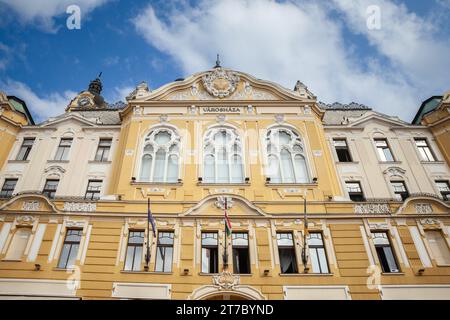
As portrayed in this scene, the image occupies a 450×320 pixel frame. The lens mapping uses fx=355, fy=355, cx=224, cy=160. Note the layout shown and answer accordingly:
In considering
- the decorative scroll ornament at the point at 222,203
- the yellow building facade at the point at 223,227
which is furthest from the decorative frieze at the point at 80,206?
the decorative scroll ornament at the point at 222,203

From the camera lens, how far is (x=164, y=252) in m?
17.9

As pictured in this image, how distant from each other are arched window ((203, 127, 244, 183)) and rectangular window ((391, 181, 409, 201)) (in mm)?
9259

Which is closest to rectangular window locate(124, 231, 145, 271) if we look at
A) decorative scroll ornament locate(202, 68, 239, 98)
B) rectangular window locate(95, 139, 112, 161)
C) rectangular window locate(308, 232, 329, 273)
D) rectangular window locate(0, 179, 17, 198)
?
rectangular window locate(95, 139, 112, 161)

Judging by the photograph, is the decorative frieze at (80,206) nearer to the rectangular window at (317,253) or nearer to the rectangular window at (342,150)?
the rectangular window at (317,253)

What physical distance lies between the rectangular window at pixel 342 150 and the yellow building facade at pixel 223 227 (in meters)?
0.96

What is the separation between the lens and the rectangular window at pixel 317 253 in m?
17.5

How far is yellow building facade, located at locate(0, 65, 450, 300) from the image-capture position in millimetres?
16750

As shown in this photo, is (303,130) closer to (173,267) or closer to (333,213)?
(333,213)

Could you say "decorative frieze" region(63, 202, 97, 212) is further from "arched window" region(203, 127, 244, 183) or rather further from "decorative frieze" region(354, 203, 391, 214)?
"decorative frieze" region(354, 203, 391, 214)

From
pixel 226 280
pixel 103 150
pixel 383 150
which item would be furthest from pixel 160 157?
pixel 383 150

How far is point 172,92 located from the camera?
1006 inches
